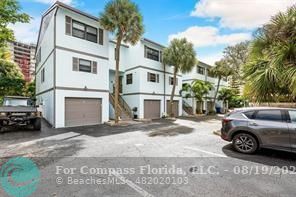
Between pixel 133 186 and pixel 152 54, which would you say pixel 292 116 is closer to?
pixel 133 186

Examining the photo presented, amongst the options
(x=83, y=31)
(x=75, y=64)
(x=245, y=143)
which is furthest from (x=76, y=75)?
(x=245, y=143)

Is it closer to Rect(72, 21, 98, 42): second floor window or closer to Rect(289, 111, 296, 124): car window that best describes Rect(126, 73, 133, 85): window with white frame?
Rect(72, 21, 98, 42): second floor window

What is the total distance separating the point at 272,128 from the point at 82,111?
12004 mm

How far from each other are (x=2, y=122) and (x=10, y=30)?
219 inches

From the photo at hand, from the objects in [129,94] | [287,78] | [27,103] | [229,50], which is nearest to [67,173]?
[287,78]

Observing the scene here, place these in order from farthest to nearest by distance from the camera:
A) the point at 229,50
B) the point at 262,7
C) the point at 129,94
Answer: the point at 229,50 < the point at 129,94 < the point at 262,7

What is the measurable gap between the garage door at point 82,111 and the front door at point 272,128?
1141cm

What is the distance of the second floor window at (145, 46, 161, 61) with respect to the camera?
1949cm

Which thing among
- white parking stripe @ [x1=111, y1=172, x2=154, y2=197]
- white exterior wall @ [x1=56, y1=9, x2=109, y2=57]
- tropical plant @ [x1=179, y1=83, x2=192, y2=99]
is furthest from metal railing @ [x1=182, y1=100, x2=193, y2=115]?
white parking stripe @ [x1=111, y1=172, x2=154, y2=197]

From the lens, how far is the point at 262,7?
31.6ft

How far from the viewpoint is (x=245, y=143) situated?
601 cm

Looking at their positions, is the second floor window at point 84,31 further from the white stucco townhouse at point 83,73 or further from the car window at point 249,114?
the car window at point 249,114

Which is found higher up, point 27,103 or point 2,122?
point 27,103

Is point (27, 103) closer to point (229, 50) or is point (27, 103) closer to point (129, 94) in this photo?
point (129, 94)
